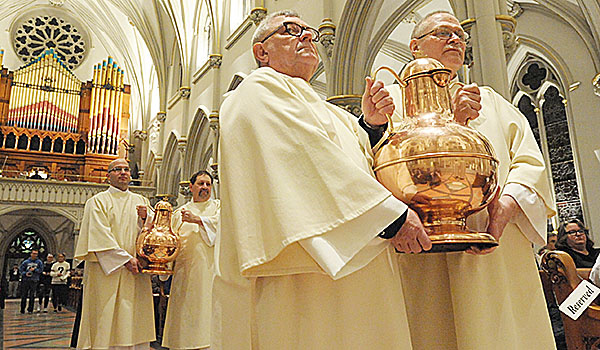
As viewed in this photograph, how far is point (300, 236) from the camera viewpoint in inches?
54.2

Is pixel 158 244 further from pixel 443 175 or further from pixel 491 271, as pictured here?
pixel 443 175

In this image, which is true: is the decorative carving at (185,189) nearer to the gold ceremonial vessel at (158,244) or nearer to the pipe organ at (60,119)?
the pipe organ at (60,119)

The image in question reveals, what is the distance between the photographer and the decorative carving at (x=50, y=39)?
20750 mm

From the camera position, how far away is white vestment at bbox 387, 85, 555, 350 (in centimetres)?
164

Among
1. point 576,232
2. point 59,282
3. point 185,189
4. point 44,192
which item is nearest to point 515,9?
point 576,232

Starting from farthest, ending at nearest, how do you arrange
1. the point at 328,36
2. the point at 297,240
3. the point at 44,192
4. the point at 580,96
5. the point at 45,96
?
the point at 45,96 < the point at 44,192 < the point at 580,96 < the point at 328,36 < the point at 297,240

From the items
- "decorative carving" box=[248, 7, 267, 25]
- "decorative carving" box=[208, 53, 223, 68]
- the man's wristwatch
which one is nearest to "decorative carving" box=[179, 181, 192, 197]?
"decorative carving" box=[208, 53, 223, 68]

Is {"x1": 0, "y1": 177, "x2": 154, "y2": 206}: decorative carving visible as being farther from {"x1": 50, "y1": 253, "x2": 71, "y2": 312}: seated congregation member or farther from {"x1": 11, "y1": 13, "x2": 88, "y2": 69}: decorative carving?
{"x1": 11, "y1": 13, "x2": 88, "y2": 69}: decorative carving

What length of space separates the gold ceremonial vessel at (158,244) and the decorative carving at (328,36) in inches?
172

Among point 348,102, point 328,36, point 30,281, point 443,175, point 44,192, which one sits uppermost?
point 328,36

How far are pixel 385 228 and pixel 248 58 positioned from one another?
9187 mm

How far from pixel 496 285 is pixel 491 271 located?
0.15 ft

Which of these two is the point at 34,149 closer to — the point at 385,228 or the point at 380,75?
the point at 380,75

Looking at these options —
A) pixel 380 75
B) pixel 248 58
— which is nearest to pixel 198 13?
pixel 248 58
